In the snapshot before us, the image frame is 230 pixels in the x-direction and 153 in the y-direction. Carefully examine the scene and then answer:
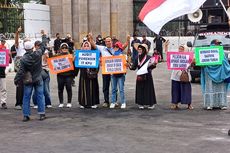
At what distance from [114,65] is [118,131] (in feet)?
11.8

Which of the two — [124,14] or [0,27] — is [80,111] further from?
[124,14]

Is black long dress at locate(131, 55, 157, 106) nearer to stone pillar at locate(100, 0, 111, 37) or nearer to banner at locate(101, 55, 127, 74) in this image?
banner at locate(101, 55, 127, 74)

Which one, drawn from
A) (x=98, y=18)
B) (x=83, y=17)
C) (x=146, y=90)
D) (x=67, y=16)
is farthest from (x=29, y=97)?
(x=67, y=16)

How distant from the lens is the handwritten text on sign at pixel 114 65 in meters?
13.7

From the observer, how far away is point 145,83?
13391 millimetres

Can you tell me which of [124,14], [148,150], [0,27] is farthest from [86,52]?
[124,14]

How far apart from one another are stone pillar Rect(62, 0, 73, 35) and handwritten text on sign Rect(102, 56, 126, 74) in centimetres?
2221

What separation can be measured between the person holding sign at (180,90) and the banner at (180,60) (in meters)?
0.11

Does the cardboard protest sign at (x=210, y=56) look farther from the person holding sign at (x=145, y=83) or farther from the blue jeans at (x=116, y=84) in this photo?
the blue jeans at (x=116, y=84)

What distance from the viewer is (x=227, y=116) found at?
12023mm

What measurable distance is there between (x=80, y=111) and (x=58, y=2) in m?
23.8

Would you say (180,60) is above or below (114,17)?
below

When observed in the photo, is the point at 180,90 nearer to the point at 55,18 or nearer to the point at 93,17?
the point at 93,17

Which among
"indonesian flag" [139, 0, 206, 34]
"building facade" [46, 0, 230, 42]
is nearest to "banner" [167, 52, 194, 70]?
"indonesian flag" [139, 0, 206, 34]
